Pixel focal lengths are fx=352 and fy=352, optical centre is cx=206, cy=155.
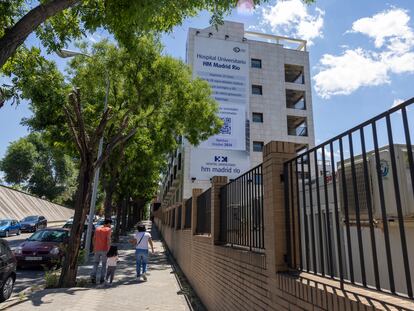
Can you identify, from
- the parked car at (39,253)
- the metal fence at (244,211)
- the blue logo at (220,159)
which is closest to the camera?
the metal fence at (244,211)

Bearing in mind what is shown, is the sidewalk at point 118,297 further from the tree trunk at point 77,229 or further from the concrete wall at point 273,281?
the concrete wall at point 273,281

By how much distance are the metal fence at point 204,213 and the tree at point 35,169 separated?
55478mm

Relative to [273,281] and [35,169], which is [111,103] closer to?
[273,281]

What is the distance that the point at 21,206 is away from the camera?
4262cm

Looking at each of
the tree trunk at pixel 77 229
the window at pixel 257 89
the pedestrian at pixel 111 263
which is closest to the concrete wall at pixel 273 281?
the pedestrian at pixel 111 263

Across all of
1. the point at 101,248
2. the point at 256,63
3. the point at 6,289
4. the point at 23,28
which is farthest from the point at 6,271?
the point at 256,63

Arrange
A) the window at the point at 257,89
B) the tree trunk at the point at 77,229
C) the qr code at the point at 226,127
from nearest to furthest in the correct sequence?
the tree trunk at the point at 77,229 → the qr code at the point at 226,127 → the window at the point at 257,89

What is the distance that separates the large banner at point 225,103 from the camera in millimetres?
29859

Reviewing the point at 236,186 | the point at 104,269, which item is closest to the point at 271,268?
the point at 236,186

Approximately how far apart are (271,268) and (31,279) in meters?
10.1

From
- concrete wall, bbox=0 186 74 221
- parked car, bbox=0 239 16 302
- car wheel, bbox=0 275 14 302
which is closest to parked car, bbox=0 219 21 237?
concrete wall, bbox=0 186 74 221

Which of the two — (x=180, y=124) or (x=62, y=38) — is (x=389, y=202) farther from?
(x=180, y=124)

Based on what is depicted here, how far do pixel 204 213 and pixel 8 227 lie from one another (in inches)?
1006

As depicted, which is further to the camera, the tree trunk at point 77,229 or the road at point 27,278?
the road at point 27,278
